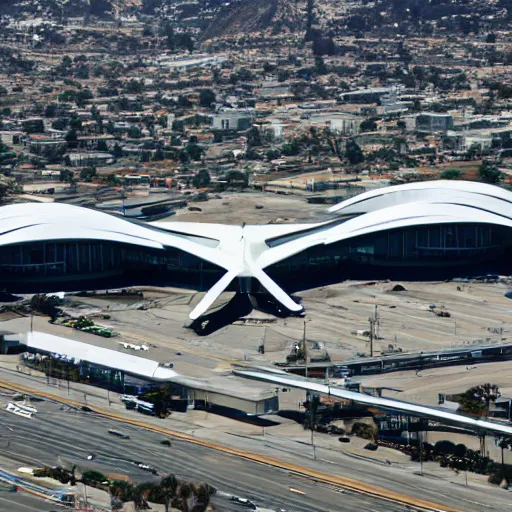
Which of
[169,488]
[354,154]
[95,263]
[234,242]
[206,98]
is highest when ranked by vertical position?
[234,242]

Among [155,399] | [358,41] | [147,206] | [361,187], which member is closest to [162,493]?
[155,399]

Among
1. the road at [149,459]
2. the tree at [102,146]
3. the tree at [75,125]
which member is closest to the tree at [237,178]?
the tree at [102,146]

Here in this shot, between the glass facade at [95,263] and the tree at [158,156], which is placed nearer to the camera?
the glass facade at [95,263]

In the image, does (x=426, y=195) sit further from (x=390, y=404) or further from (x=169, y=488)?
(x=169, y=488)

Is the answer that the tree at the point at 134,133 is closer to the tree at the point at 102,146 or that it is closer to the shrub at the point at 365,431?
the tree at the point at 102,146

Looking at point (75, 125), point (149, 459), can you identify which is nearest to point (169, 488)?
point (149, 459)

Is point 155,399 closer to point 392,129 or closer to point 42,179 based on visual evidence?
point 42,179

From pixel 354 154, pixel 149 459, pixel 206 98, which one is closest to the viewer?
pixel 149 459
